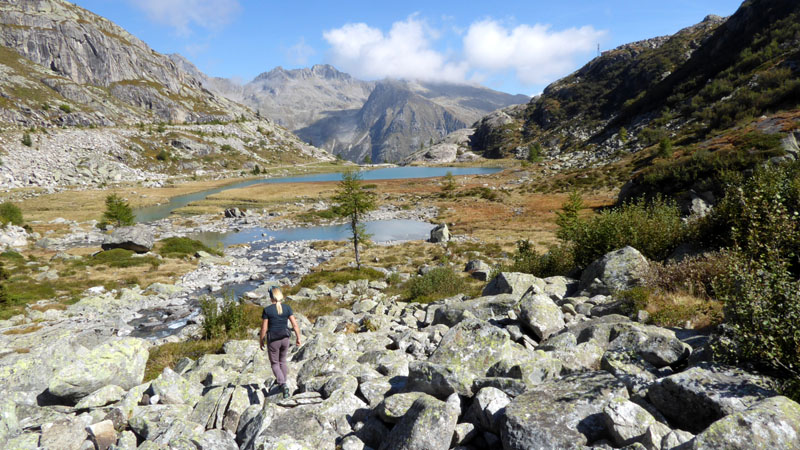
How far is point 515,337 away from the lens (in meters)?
9.22

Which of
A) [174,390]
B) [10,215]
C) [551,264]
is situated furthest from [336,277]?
[10,215]

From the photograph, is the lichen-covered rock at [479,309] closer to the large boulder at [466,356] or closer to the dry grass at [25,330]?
the large boulder at [466,356]

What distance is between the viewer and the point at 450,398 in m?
6.13

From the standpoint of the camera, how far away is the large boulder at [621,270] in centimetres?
1199

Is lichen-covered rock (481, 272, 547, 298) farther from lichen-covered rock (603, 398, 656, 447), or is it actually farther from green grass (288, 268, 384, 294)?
green grass (288, 268, 384, 294)

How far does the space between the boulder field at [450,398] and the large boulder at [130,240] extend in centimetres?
3803

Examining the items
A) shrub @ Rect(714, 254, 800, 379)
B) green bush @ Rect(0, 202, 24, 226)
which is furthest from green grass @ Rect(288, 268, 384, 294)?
green bush @ Rect(0, 202, 24, 226)

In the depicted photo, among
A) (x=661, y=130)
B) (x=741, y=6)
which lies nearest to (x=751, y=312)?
(x=661, y=130)

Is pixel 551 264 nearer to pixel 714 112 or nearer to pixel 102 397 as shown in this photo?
→ pixel 102 397

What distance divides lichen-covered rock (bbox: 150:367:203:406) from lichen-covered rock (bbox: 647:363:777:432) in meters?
9.60

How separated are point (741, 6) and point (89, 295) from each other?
622 ft

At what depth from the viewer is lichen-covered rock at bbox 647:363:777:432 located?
4.54 meters

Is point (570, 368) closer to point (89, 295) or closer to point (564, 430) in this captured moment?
point (564, 430)

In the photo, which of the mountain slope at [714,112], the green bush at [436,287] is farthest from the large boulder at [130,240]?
the mountain slope at [714,112]
